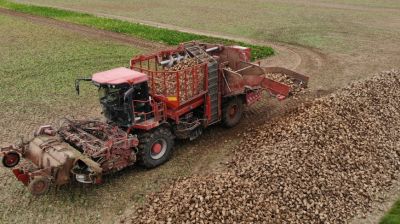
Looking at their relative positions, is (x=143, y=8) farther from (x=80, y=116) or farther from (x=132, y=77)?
(x=132, y=77)

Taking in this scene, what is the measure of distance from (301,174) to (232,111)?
4159 millimetres

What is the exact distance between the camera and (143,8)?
117 ft

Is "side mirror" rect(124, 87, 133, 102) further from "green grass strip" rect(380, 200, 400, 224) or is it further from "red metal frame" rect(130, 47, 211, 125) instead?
"green grass strip" rect(380, 200, 400, 224)

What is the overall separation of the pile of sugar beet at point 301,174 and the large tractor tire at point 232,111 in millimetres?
633

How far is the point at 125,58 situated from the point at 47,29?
931 cm

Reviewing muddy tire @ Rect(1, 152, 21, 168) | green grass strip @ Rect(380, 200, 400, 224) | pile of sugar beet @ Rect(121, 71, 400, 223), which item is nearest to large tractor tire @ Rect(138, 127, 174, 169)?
pile of sugar beet @ Rect(121, 71, 400, 223)

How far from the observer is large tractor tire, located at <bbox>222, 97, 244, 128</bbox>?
13555 mm

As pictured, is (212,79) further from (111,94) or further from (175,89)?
(111,94)

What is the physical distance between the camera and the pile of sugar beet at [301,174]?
9406 mm

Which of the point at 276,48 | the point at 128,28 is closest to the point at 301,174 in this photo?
the point at 276,48

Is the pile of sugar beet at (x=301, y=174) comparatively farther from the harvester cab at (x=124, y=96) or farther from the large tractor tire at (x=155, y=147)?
the harvester cab at (x=124, y=96)

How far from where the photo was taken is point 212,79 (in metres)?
12.7

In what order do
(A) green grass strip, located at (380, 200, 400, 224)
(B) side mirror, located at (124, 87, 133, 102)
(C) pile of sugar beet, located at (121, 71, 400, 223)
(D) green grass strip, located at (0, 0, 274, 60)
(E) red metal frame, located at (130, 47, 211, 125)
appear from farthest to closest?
(D) green grass strip, located at (0, 0, 274, 60) < (E) red metal frame, located at (130, 47, 211, 125) < (B) side mirror, located at (124, 87, 133, 102) < (A) green grass strip, located at (380, 200, 400, 224) < (C) pile of sugar beet, located at (121, 71, 400, 223)

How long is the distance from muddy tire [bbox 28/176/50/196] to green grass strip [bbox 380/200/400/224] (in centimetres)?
788
